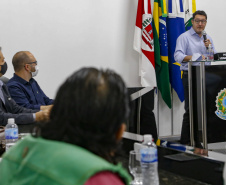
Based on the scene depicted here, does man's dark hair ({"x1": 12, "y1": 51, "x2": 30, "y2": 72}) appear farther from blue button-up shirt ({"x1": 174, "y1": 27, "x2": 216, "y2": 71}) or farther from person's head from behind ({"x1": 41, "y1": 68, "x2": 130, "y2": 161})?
person's head from behind ({"x1": 41, "y1": 68, "x2": 130, "y2": 161})

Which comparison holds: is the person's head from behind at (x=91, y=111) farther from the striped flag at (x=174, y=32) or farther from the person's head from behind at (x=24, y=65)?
the striped flag at (x=174, y=32)

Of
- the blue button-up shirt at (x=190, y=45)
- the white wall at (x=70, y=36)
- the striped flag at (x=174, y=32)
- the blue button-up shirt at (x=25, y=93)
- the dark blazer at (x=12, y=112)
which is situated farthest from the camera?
the striped flag at (x=174, y=32)

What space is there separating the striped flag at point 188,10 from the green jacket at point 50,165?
5.12m

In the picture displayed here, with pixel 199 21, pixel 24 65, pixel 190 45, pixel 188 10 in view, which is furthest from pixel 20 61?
pixel 188 10

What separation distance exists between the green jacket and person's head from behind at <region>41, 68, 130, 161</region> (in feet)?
0.13

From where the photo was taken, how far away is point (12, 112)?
335cm

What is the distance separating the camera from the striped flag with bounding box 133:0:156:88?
17.6 feet

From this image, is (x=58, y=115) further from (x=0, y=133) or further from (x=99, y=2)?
(x=99, y=2)

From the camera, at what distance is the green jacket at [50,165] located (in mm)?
699

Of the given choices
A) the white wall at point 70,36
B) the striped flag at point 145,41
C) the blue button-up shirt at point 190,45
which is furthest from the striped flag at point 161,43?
the blue button-up shirt at point 190,45

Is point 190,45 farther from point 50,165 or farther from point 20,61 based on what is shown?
point 50,165

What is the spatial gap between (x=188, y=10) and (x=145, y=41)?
3.02 feet

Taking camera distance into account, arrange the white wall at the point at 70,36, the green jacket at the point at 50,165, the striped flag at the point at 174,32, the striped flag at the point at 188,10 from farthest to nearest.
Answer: the striped flag at the point at 188,10, the striped flag at the point at 174,32, the white wall at the point at 70,36, the green jacket at the point at 50,165

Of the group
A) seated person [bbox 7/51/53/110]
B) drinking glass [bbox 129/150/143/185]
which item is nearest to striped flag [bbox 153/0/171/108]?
seated person [bbox 7/51/53/110]
